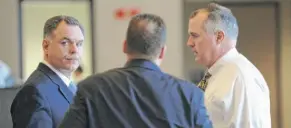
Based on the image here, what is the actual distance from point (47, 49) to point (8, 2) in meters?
3.29

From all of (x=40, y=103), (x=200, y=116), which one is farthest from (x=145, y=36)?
(x=40, y=103)

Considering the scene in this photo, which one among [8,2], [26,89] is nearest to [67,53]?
[26,89]

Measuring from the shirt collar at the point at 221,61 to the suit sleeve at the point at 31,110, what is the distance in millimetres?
783

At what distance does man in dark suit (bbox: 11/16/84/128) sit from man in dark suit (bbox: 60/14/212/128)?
1.05 ft

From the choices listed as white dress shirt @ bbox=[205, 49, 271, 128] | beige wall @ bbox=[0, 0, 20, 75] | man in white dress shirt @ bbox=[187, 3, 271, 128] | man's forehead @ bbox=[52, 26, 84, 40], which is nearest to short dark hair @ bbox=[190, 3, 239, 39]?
man in white dress shirt @ bbox=[187, 3, 271, 128]

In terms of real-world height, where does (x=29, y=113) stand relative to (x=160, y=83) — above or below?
below

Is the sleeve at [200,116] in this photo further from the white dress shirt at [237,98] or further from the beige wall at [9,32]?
the beige wall at [9,32]

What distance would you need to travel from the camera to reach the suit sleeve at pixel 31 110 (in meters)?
1.82

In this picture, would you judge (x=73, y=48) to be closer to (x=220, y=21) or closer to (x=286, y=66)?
(x=220, y=21)

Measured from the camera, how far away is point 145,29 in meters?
1.58

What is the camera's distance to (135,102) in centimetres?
157

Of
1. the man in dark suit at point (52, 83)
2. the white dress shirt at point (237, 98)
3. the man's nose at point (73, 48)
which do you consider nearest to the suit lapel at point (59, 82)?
the man in dark suit at point (52, 83)

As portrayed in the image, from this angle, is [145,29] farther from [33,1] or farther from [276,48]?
[276,48]

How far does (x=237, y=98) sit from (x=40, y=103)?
796 mm
